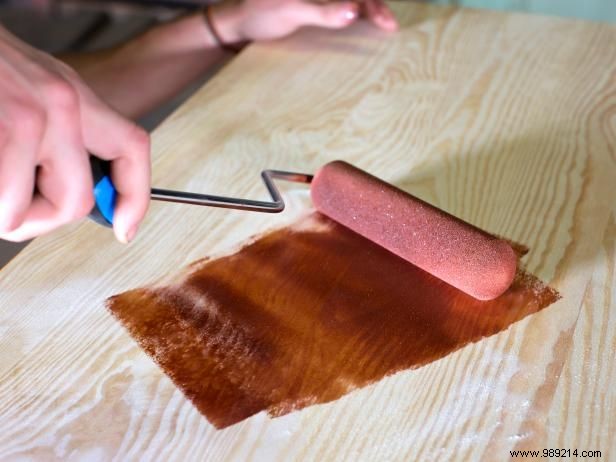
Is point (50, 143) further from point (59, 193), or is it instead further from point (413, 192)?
point (413, 192)

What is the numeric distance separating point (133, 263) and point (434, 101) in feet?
1.81

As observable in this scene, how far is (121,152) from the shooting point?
27.9 inches

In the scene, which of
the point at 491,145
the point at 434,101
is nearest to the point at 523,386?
the point at 491,145

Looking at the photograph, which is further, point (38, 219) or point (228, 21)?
point (228, 21)

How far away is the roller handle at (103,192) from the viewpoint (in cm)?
72

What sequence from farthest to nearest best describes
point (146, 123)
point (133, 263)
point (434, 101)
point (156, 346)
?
1. point (146, 123)
2. point (434, 101)
3. point (133, 263)
4. point (156, 346)

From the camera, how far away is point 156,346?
760 millimetres

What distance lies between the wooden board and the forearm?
23 centimetres

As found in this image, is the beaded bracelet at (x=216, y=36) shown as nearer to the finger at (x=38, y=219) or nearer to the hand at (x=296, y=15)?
the hand at (x=296, y=15)

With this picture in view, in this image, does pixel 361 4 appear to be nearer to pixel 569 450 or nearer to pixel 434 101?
pixel 434 101

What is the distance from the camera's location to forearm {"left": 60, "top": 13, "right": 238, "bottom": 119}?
4.89ft

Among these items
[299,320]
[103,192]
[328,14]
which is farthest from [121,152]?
[328,14]

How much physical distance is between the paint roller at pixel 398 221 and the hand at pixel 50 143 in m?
0.04

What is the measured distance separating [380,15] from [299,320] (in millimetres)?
769
